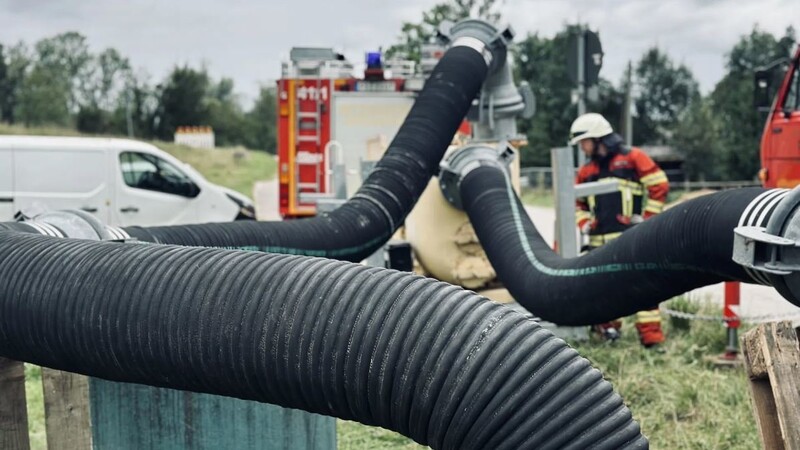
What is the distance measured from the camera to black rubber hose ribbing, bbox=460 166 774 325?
3.32 metres

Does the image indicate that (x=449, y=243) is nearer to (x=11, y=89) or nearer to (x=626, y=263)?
(x=626, y=263)

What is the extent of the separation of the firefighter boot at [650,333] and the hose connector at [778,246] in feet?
13.1

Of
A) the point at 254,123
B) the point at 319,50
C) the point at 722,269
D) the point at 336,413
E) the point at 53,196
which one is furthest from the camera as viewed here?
the point at 254,123

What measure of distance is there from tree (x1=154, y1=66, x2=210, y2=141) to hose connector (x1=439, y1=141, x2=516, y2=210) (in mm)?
43007

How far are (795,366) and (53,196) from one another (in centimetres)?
1155

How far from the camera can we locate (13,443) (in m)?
3.39

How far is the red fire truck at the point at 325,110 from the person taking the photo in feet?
37.1

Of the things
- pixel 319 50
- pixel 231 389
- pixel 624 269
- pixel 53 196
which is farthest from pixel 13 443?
pixel 53 196

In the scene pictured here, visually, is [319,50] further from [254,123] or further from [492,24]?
[254,123]

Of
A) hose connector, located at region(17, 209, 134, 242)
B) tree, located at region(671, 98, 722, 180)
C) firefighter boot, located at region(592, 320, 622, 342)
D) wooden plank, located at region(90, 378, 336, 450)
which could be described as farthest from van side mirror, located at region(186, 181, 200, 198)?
tree, located at region(671, 98, 722, 180)

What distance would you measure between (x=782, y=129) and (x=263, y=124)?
2449 inches

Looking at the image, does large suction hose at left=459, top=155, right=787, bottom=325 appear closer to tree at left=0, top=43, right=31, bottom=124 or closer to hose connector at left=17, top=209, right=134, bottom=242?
hose connector at left=17, top=209, right=134, bottom=242

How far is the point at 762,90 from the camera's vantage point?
8836 millimetres

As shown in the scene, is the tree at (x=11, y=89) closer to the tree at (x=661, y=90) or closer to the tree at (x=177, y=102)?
the tree at (x=177, y=102)
